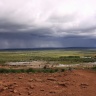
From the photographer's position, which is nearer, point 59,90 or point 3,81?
point 59,90

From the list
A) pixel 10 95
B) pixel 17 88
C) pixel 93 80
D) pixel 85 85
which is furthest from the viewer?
pixel 93 80

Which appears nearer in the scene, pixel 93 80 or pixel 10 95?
pixel 10 95

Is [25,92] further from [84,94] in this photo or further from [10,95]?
[84,94]

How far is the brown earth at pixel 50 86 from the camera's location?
18298 millimetres

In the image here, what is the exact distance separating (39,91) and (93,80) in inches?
243

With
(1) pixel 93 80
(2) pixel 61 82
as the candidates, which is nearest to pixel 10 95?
(2) pixel 61 82

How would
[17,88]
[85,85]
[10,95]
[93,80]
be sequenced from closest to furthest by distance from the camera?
1. [10,95]
2. [17,88]
3. [85,85]
4. [93,80]

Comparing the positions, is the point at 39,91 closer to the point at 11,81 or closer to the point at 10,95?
the point at 10,95

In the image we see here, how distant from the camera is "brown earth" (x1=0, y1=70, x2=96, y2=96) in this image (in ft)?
60.0

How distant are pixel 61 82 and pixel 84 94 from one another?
308 cm

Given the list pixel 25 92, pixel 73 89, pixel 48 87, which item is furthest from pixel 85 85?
pixel 25 92

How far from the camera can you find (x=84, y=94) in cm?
1834

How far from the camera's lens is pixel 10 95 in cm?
1767

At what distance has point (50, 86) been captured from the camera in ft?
64.8
